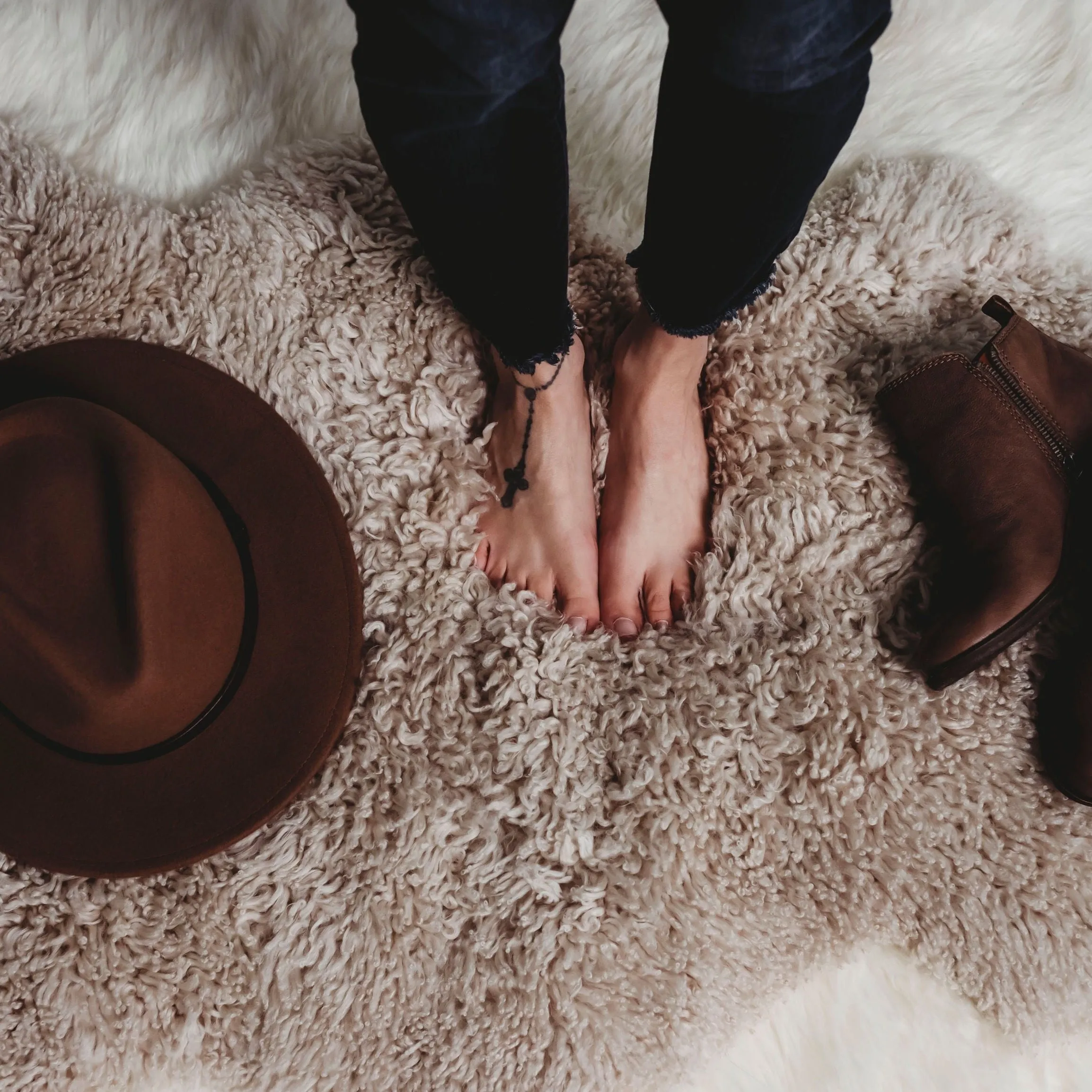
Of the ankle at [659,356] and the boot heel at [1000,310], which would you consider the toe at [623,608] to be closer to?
the ankle at [659,356]

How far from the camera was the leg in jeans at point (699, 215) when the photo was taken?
0.41 m

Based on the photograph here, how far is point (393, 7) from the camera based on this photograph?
0.40m

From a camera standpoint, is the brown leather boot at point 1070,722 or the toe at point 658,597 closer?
the brown leather boot at point 1070,722

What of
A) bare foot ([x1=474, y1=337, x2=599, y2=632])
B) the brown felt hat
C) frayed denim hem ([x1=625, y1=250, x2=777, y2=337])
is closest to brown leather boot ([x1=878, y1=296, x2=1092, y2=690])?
frayed denim hem ([x1=625, y1=250, x2=777, y2=337])

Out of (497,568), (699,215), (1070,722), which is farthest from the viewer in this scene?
(497,568)

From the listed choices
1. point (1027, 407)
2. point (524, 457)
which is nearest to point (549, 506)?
point (524, 457)

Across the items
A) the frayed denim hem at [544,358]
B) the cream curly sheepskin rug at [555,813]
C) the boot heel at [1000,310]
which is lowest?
the cream curly sheepskin rug at [555,813]

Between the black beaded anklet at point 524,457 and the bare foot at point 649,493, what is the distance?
0.07 metres

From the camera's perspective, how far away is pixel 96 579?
Answer: 1.65ft

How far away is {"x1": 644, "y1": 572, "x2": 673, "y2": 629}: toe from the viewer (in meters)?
0.71

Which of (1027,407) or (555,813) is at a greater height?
(1027,407)

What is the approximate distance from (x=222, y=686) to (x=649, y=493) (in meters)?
0.37

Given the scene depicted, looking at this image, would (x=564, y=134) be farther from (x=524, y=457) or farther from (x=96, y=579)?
(x=96, y=579)

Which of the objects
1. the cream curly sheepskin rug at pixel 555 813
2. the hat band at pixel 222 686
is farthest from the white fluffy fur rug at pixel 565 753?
the hat band at pixel 222 686
